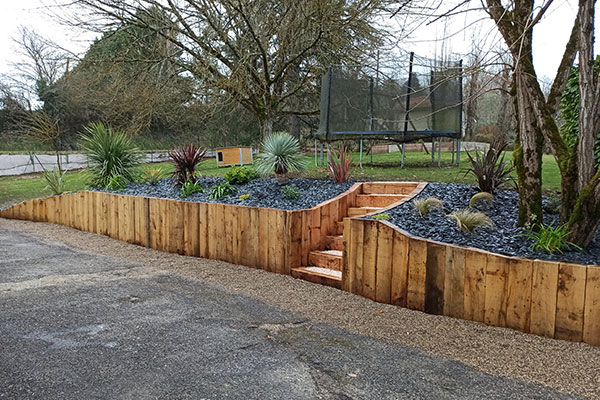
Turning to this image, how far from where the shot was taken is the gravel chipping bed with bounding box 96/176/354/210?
206 inches

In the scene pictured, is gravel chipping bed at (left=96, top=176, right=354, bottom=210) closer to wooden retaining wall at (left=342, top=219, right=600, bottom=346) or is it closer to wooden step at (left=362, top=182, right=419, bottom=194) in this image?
wooden step at (left=362, top=182, right=419, bottom=194)

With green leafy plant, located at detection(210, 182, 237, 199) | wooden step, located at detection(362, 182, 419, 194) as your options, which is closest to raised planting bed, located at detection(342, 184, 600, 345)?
wooden step, located at detection(362, 182, 419, 194)

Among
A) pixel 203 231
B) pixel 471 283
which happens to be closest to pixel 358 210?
pixel 203 231

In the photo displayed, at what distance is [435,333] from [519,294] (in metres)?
0.60

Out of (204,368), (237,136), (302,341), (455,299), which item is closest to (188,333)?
(204,368)

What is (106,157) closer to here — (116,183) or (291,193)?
(116,183)

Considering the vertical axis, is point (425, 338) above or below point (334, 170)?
below

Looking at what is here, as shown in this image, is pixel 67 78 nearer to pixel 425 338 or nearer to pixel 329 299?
pixel 329 299

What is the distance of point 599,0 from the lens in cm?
332

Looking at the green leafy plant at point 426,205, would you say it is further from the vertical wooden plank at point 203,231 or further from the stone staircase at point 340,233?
the vertical wooden plank at point 203,231

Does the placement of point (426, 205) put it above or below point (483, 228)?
above

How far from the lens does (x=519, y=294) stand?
2.87m

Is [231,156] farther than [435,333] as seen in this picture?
Yes

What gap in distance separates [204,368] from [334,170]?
377 centimetres
